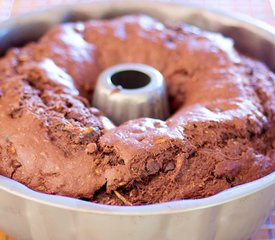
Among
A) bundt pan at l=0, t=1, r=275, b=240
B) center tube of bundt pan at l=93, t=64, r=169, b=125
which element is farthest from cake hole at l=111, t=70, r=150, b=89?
bundt pan at l=0, t=1, r=275, b=240

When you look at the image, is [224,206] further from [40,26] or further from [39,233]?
[40,26]

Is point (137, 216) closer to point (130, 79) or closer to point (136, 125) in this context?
point (136, 125)

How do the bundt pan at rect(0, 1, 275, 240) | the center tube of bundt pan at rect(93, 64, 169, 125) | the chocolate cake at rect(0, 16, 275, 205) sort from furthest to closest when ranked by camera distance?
the center tube of bundt pan at rect(93, 64, 169, 125) → the chocolate cake at rect(0, 16, 275, 205) → the bundt pan at rect(0, 1, 275, 240)

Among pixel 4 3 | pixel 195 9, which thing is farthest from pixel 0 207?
pixel 4 3

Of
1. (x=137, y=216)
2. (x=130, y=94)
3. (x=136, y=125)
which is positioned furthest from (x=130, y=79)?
(x=137, y=216)

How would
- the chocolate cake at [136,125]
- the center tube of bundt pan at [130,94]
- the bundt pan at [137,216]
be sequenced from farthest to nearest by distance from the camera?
the center tube of bundt pan at [130,94] → the chocolate cake at [136,125] → the bundt pan at [137,216]

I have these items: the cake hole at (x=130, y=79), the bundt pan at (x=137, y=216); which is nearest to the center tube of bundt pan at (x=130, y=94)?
the cake hole at (x=130, y=79)

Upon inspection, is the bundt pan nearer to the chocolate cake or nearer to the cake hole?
the chocolate cake

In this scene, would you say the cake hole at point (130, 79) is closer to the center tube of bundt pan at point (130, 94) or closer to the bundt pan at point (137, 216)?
the center tube of bundt pan at point (130, 94)
